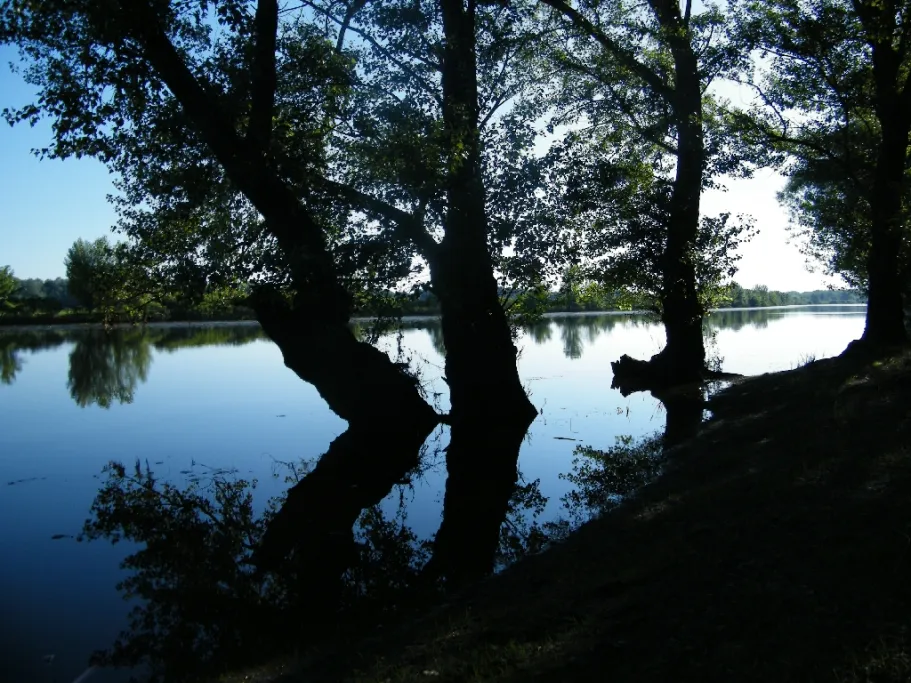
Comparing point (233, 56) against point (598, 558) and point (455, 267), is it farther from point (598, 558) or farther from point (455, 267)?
point (598, 558)

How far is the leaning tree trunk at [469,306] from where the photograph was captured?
16.3 metres

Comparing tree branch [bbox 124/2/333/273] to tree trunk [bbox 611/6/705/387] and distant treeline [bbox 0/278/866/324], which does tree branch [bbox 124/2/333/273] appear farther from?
tree trunk [bbox 611/6/705/387]

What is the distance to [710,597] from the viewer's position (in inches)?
201

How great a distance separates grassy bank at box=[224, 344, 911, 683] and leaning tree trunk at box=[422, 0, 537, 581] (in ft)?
20.6

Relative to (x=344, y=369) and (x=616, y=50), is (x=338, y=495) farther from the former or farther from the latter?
(x=616, y=50)

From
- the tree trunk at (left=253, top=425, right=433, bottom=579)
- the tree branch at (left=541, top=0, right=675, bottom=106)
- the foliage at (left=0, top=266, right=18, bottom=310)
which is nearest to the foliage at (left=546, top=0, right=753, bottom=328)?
the tree branch at (left=541, top=0, right=675, bottom=106)

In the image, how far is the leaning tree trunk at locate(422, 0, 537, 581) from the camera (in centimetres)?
1628

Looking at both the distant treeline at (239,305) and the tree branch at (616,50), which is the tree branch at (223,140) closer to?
the distant treeline at (239,305)

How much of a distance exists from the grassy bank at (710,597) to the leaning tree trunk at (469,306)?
627cm

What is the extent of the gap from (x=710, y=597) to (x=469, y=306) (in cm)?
1377

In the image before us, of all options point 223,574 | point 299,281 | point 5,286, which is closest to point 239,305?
point 299,281

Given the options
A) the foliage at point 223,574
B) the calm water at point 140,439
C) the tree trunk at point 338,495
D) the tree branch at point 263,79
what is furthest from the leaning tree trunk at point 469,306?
the foliage at point 223,574

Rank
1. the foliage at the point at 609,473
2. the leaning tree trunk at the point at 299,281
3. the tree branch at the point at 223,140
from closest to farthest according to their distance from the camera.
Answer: the foliage at the point at 609,473 → the tree branch at the point at 223,140 → the leaning tree trunk at the point at 299,281

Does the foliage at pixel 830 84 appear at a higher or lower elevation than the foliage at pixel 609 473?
higher
